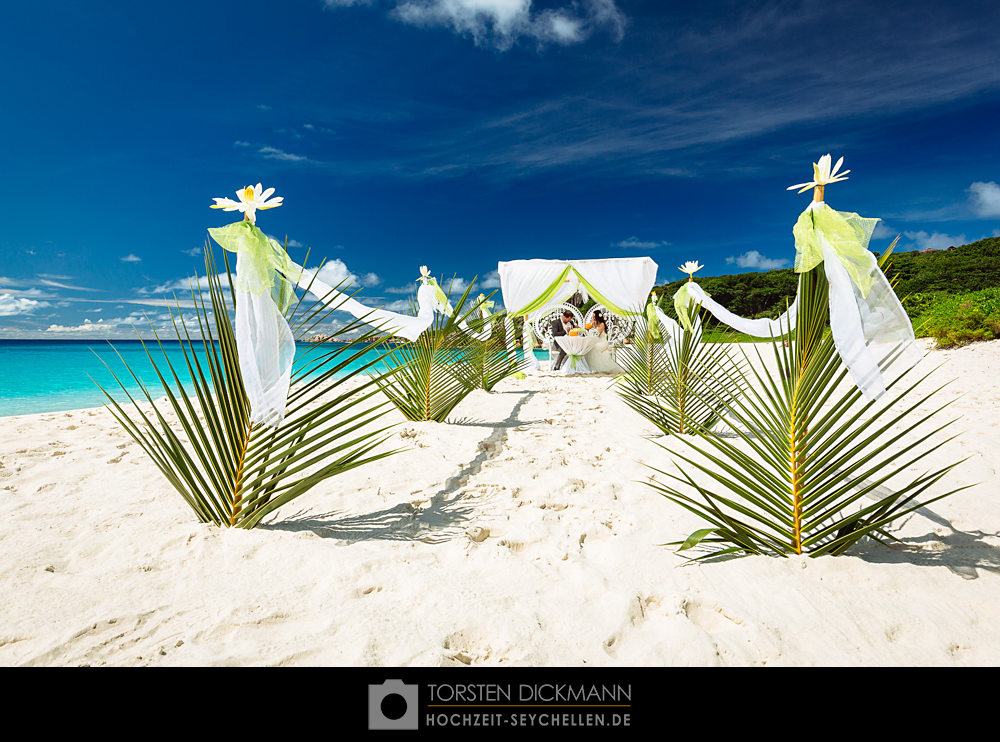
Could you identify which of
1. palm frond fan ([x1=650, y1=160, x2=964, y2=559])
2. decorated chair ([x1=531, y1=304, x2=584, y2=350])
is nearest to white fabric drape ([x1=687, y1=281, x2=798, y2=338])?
palm frond fan ([x1=650, y1=160, x2=964, y2=559])

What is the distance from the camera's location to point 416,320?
3689mm

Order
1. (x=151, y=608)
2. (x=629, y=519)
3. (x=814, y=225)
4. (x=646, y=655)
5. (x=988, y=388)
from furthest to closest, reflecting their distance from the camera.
Answer: (x=988, y=388), (x=629, y=519), (x=814, y=225), (x=151, y=608), (x=646, y=655)

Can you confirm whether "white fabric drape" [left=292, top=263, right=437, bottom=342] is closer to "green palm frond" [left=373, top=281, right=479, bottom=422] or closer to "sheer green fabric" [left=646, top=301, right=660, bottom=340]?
"green palm frond" [left=373, top=281, right=479, bottom=422]

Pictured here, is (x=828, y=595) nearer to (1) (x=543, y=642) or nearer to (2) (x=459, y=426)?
(1) (x=543, y=642)

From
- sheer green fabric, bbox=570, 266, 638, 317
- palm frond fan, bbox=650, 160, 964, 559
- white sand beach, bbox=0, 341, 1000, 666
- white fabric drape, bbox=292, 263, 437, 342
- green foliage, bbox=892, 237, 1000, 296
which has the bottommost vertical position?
white sand beach, bbox=0, 341, 1000, 666

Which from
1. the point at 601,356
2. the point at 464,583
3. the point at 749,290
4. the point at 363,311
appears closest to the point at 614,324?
the point at 601,356

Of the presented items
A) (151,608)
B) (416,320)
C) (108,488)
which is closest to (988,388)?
(416,320)

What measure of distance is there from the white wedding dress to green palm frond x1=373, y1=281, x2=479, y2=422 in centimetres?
675

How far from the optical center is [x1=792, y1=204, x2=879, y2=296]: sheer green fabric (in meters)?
1.87

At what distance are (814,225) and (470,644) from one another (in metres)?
1.98

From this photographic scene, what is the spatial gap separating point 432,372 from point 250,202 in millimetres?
3014

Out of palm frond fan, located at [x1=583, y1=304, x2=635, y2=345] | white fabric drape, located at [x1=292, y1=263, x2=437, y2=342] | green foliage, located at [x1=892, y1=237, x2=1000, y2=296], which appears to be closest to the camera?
white fabric drape, located at [x1=292, y1=263, x2=437, y2=342]

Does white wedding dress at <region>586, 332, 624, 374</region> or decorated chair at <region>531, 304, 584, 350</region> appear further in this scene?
decorated chair at <region>531, 304, 584, 350</region>
